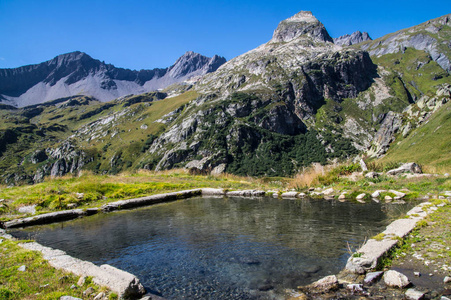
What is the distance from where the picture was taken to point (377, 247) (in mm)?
7230

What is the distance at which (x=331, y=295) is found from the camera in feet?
18.5

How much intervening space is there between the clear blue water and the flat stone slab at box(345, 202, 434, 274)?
748 mm

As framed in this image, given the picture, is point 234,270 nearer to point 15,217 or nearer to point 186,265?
point 186,265

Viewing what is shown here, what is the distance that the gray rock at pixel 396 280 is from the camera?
5.48m

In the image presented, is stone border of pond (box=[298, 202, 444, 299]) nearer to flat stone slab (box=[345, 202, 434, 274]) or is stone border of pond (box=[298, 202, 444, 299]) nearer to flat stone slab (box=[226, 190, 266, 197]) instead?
flat stone slab (box=[345, 202, 434, 274])

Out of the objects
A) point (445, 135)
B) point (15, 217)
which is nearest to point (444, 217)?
point (15, 217)

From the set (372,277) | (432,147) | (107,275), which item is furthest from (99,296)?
(432,147)

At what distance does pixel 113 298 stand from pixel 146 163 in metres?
197

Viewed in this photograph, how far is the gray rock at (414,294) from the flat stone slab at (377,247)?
118 cm

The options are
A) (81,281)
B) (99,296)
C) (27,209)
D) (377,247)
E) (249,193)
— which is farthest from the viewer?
(249,193)

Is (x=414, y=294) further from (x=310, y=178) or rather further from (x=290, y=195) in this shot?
(x=310, y=178)

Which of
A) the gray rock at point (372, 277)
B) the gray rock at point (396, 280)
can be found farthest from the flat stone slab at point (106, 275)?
the gray rock at point (396, 280)

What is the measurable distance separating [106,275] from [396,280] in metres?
6.52

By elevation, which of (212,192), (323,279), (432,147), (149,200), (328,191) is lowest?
(212,192)
